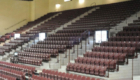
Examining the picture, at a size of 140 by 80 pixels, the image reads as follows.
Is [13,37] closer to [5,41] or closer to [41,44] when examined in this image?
[5,41]

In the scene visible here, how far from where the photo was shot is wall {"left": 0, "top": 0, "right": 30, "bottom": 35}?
515 inches

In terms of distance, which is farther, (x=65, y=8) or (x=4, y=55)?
(x=65, y=8)

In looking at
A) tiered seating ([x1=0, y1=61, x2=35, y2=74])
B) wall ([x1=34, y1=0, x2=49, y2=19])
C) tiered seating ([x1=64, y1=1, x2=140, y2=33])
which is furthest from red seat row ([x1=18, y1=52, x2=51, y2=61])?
wall ([x1=34, y1=0, x2=49, y2=19])

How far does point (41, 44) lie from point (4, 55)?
2.30m

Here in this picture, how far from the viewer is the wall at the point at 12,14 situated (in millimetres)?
13070

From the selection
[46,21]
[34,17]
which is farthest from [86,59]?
[34,17]

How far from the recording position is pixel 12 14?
45.1 ft

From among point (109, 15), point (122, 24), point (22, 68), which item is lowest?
point (22, 68)

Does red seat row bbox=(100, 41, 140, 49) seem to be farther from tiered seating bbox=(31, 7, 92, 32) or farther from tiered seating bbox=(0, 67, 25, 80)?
tiered seating bbox=(31, 7, 92, 32)

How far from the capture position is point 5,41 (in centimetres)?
1168

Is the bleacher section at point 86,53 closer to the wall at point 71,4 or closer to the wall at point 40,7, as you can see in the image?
the wall at point 71,4

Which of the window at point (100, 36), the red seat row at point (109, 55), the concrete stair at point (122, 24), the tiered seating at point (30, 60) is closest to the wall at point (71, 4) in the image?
the concrete stair at point (122, 24)

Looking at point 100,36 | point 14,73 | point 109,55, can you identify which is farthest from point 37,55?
point 109,55

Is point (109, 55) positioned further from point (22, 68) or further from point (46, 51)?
point (22, 68)
